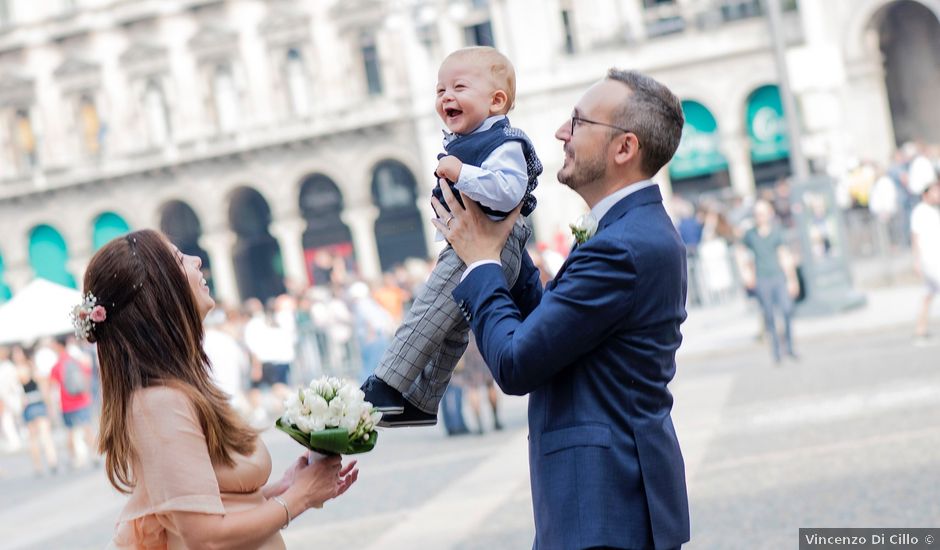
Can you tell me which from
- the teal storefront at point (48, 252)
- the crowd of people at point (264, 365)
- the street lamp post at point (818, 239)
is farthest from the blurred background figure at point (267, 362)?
the teal storefront at point (48, 252)

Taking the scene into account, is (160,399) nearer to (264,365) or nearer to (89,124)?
(264,365)

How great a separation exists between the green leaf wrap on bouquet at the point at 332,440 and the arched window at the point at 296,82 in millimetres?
38045

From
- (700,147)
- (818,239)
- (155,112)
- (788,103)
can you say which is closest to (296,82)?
(155,112)

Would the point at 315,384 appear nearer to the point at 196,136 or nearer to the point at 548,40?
the point at 548,40

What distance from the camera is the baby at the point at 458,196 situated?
3287 mm

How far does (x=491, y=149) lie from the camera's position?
133 inches

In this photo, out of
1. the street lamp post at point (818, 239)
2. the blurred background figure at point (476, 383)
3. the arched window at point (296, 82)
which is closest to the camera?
the blurred background figure at point (476, 383)

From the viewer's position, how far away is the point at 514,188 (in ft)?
10.8

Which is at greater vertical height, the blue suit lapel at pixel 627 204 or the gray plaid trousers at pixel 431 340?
the blue suit lapel at pixel 627 204

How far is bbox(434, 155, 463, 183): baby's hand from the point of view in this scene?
129 inches

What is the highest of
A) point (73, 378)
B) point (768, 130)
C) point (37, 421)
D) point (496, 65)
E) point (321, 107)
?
point (321, 107)

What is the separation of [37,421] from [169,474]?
1615cm

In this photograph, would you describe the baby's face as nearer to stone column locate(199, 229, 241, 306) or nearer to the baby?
the baby

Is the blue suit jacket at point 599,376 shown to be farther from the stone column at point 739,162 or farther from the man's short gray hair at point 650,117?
the stone column at point 739,162
